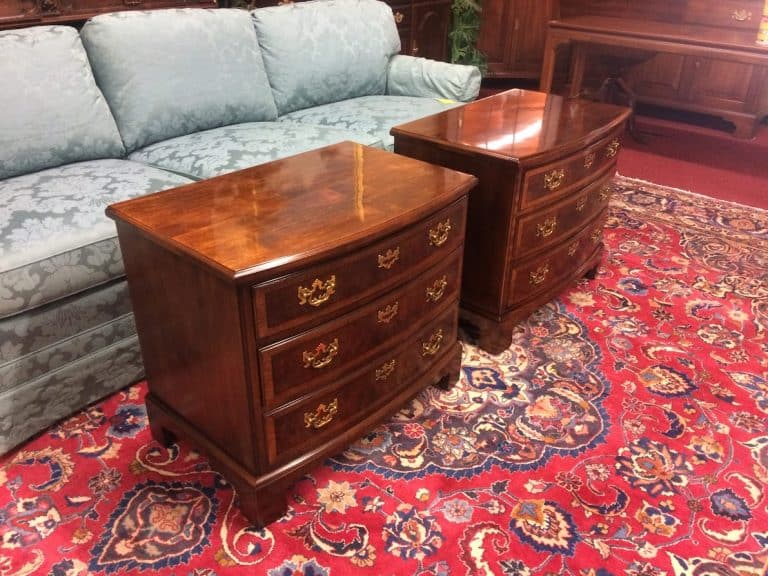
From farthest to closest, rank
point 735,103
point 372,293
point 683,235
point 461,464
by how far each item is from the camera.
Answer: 1. point 735,103
2. point 683,235
3. point 461,464
4. point 372,293

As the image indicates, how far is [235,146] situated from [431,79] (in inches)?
43.4

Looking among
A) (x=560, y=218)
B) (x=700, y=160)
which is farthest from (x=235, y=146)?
(x=700, y=160)

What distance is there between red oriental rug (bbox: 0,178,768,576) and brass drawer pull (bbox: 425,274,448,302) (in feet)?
1.16

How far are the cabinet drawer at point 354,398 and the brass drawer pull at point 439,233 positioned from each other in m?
0.22

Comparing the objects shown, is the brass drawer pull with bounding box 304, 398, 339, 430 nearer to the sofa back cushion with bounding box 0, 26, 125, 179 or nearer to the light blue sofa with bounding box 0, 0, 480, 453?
the light blue sofa with bounding box 0, 0, 480, 453

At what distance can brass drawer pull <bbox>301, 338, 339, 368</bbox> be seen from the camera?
130 centimetres

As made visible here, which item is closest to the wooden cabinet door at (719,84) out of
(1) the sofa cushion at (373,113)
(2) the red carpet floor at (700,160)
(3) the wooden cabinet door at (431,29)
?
(2) the red carpet floor at (700,160)

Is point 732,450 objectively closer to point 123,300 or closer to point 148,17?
point 123,300

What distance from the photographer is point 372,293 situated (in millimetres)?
1377

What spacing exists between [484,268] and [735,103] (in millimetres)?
3250

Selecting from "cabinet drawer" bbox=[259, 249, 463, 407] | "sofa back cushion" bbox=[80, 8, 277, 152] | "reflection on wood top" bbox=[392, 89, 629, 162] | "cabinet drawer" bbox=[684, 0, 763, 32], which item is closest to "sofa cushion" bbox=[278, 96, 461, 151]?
"sofa back cushion" bbox=[80, 8, 277, 152]

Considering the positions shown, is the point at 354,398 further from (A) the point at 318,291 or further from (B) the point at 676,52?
(B) the point at 676,52

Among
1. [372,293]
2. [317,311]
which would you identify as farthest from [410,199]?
[317,311]

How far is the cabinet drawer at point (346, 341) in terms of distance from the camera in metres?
1.27
